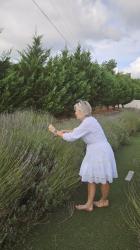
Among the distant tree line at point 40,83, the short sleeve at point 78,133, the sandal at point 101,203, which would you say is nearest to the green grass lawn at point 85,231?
the sandal at point 101,203

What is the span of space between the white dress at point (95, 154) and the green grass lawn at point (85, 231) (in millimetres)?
538

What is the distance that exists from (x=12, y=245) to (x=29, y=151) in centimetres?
141

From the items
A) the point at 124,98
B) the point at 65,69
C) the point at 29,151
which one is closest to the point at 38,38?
the point at 65,69

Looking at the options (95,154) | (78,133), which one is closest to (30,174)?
(78,133)

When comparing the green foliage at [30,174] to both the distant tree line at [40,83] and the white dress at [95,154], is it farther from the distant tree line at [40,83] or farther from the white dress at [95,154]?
the distant tree line at [40,83]

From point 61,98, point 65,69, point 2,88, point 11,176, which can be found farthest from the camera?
point 65,69

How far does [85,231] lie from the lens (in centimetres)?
457

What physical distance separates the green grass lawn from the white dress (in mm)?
538

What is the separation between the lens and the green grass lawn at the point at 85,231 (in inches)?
164

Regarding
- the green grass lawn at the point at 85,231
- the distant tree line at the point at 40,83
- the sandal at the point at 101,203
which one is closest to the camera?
the green grass lawn at the point at 85,231

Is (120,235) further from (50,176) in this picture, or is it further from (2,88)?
(2,88)

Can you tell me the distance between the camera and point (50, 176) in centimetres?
489

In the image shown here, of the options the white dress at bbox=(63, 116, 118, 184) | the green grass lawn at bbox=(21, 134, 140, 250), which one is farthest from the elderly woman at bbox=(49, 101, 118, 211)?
the green grass lawn at bbox=(21, 134, 140, 250)

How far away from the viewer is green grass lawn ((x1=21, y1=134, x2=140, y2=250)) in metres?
4.16
